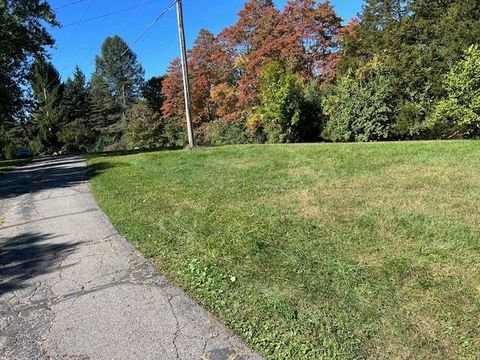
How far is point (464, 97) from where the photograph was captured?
1233 centimetres

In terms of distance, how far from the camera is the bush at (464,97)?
38.7 ft

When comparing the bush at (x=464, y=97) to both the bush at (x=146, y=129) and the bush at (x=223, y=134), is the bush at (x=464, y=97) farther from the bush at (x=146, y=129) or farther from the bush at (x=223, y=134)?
the bush at (x=146, y=129)

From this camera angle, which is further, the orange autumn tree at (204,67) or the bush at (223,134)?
the orange autumn tree at (204,67)

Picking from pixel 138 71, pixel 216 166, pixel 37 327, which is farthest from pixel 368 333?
pixel 138 71

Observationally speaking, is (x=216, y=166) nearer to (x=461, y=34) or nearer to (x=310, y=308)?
(x=310, y=308)

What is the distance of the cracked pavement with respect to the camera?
2734mm

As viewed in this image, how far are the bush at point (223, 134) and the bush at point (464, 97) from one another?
12011 millimetres

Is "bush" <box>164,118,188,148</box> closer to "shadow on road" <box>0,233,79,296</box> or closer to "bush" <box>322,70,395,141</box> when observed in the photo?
"bush" <box>322,70,395,141</box>

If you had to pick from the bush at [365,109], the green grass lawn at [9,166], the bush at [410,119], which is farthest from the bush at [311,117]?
the green grass lawn at [9,166]

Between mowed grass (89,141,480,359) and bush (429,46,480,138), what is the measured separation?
4.89 meters

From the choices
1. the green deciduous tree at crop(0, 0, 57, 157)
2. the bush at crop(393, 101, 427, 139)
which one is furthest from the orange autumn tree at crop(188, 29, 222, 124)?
the bush at crop(393, 101, 427, 139)

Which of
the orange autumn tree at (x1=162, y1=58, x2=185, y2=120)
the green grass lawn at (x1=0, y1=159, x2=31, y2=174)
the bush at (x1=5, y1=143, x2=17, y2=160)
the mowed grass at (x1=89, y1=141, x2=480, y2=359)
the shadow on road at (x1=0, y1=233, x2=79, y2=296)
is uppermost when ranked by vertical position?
the orange autumn tree at (x1=162, y1=58, x2=185, y2=120)

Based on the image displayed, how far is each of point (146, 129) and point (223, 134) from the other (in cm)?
1245

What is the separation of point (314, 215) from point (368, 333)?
8.07 feet
